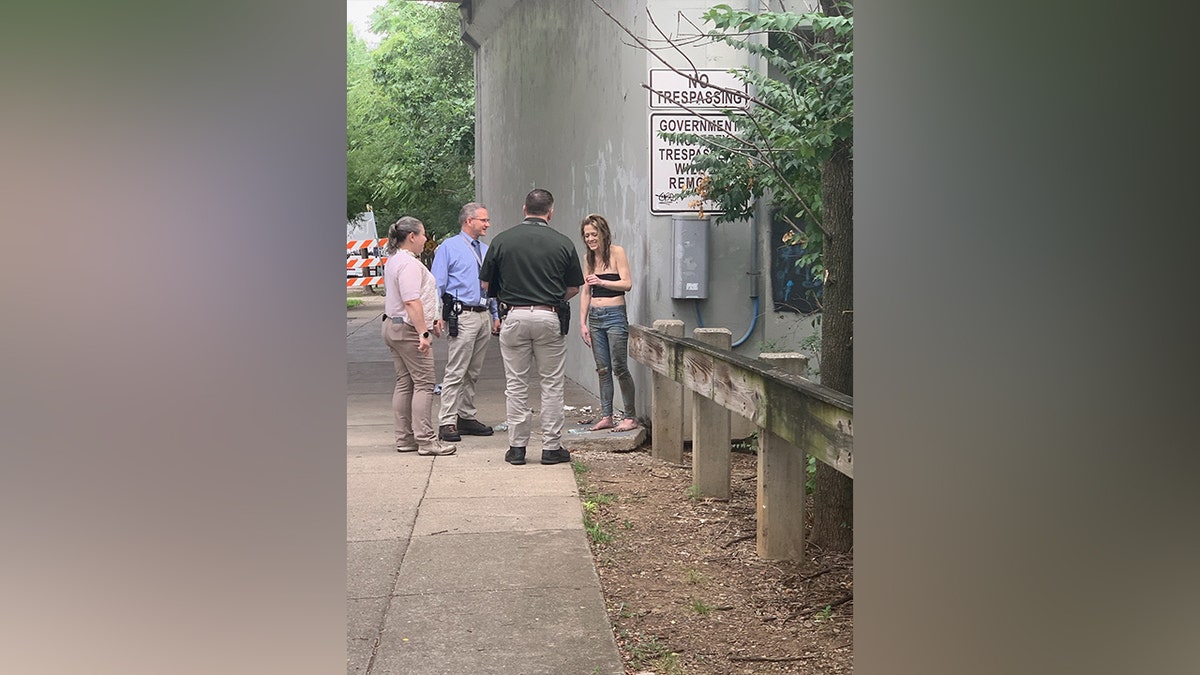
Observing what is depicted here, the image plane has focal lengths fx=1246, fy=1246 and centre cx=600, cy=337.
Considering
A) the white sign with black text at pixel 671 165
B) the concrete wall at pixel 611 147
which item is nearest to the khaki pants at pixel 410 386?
the concrete wall at pixel 611 147

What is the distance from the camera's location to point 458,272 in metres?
9.80

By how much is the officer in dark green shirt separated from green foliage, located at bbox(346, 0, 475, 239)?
2409cm

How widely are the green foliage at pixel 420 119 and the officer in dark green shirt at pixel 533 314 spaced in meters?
24.1

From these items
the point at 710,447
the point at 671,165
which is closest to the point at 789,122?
the point at 710,447

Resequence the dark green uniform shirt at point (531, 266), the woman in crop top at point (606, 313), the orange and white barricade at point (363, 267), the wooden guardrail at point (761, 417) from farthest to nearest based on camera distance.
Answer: the orange and white barricade at point (363, 267) → the woman in crop top at point (606, 313) → the dark green uniform shirt at point (531, 266) → the wooden guardrail at point (761, 417)

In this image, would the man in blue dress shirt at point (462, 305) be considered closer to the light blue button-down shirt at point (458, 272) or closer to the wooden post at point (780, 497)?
the light blue button-down shirt at point (458, 272)

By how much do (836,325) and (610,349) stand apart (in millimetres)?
4180

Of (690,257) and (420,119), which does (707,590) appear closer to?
(690,257)

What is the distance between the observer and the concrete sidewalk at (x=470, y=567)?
497cm

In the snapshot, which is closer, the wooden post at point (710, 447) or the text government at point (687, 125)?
the wooden post at point (710, 447)
